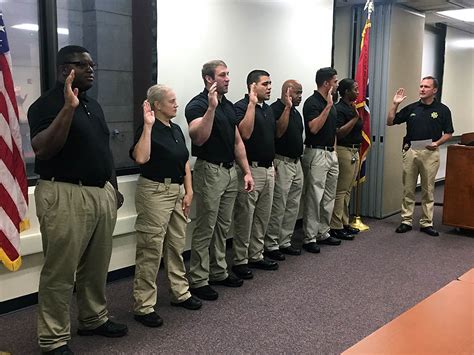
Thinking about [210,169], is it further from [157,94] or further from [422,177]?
[422,177]

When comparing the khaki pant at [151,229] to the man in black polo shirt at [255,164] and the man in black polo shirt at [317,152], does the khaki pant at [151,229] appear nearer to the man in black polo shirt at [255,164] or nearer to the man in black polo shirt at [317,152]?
the man in black polo shirt at [255,164]

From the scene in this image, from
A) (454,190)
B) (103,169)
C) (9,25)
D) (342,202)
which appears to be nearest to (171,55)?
(9,25)

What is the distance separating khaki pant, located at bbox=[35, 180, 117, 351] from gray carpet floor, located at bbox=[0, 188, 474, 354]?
0.27m

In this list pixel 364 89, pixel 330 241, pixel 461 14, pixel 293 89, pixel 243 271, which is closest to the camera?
pixel 243 271

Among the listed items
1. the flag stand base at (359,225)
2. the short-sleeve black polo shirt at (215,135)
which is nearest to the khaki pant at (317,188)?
the flag stand base at (359,225)

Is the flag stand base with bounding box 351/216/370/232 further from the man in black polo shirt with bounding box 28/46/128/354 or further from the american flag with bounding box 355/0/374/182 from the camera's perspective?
the man in black polo shirt with bounding box 28/46/128/354

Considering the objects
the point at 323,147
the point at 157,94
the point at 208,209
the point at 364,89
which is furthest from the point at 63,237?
the point at 364,89

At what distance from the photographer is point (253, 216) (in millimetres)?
4145

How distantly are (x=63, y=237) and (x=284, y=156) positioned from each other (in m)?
2.29

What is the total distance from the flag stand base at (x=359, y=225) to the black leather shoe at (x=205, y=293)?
242 cm

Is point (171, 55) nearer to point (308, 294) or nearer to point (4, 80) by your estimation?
point (4, 80)

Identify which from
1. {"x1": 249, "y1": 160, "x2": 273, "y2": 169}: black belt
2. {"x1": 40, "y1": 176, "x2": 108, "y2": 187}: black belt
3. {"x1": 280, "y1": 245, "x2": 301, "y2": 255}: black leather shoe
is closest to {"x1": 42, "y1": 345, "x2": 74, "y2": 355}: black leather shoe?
{"x1": 40, "y1": 176, "x2": 108, "y2": 187}: black belt

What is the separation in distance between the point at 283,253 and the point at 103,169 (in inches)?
92.4

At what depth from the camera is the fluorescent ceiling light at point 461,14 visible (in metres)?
6.80
